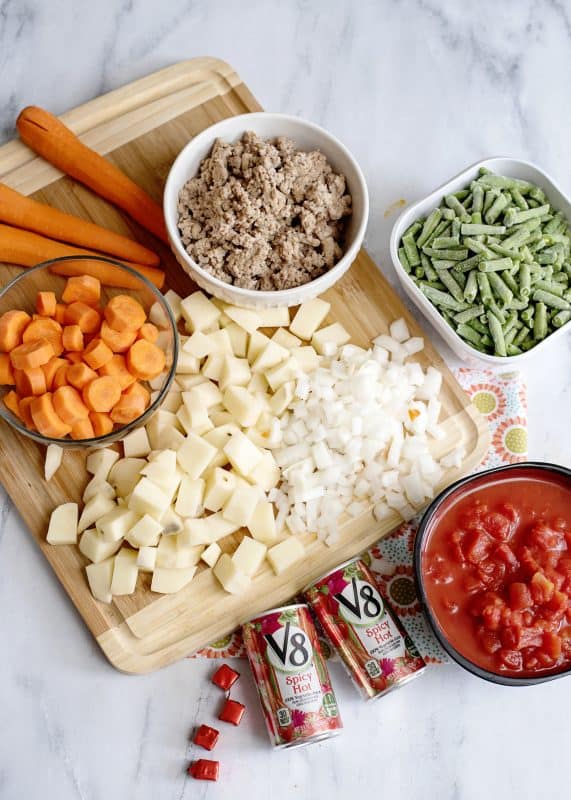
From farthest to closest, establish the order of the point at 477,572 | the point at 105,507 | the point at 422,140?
the point at 422,140 → the point at 105,507 → the point at 477,572

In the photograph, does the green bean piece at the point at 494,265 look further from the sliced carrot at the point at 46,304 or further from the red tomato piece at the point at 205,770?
the red tomato piece at the point at 205,770

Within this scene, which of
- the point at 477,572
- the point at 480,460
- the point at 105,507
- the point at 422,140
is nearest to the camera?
the point at 477,572

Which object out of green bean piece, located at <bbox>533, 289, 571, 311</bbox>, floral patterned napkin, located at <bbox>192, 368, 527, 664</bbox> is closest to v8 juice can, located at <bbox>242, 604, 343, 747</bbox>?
floral patterned napkin, located at <bbox>192, 368, 527, 664</bbox>

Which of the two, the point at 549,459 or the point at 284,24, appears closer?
the point at 549,459

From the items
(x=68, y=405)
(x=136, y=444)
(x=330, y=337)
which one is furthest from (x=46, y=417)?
(x=330, y=337)

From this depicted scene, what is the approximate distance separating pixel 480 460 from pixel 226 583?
34.8 inches

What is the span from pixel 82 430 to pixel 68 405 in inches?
3.8

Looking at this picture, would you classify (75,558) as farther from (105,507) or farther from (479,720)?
(479,720)

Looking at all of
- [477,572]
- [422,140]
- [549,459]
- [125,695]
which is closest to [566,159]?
[422,140]

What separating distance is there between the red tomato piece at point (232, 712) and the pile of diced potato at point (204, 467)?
1.12ft

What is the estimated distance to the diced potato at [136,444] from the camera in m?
2.53

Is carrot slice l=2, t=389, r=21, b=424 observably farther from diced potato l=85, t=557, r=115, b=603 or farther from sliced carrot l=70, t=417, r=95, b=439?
diced potato l=85, t=557, r=115, b=603

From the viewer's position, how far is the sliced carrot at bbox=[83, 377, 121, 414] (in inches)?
94.1

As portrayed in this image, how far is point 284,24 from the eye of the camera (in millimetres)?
3086
